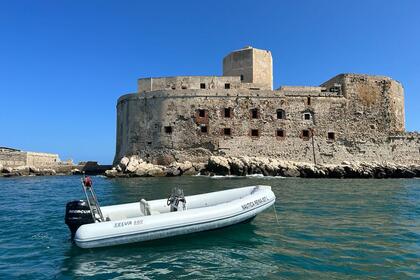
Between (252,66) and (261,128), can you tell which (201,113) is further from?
(252,66)

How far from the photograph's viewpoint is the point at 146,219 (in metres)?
7.03

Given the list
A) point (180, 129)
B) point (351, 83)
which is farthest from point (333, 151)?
point (180, 129)

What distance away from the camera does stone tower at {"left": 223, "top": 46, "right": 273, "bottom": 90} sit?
3039 cm

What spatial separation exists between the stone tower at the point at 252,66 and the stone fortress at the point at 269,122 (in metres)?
0.99

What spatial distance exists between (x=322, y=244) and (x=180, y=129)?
22190 millimetres

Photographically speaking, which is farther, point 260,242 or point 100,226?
point 260,242

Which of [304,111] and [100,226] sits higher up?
[304,111]

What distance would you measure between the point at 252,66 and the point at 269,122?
507 centimetres

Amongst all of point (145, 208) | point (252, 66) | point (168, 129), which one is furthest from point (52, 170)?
point (145, 208)

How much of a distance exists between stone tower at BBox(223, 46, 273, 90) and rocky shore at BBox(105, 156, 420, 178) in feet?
23.4

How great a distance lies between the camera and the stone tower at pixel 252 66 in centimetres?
3039

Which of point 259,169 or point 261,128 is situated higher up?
point 261,128

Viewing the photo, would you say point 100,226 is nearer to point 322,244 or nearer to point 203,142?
point 322,244

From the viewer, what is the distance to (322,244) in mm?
6902
